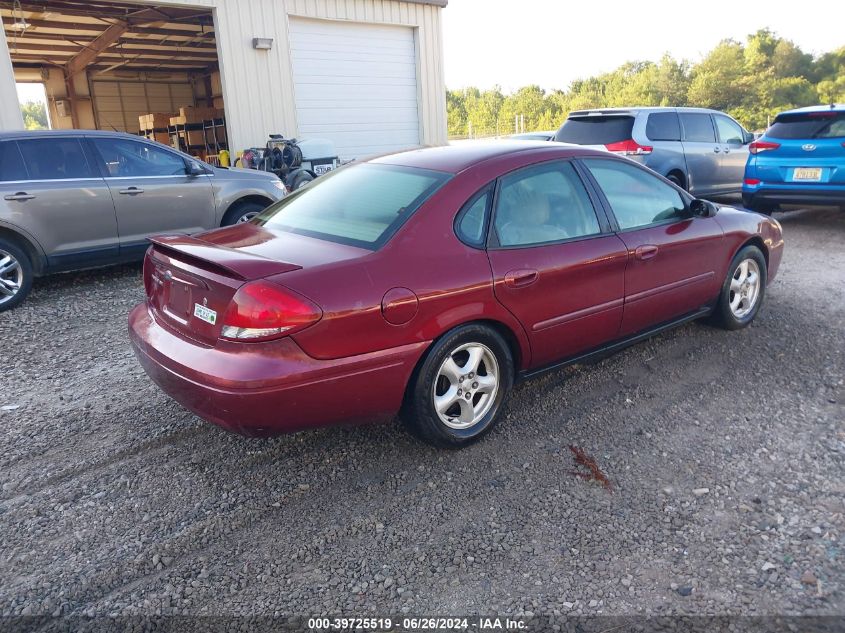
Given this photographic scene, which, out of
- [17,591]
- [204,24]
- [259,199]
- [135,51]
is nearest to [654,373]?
[17,591]

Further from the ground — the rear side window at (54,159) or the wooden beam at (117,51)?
the wooden beam at (117,51)

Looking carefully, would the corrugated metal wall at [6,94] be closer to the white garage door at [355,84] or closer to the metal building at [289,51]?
the metal building at [289,51]

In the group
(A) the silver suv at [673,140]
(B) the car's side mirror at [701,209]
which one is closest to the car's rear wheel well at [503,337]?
(B) the car's side mirror at [701,209]

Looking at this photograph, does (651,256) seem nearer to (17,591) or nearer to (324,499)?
(324,499)

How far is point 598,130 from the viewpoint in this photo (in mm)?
10477

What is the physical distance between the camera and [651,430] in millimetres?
3775

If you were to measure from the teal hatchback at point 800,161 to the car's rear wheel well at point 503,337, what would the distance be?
7032mm

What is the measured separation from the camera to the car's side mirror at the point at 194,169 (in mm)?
7492

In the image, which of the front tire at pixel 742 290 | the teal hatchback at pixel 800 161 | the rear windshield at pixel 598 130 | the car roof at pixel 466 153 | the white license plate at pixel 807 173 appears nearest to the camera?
the car roof at pixel 466 153

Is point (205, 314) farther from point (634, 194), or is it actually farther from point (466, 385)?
point (634, 194)

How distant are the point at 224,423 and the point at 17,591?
3.23 feet

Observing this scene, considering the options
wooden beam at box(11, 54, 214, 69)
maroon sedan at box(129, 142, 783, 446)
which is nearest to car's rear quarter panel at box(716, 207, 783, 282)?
maroon sedan at box(129, 142, 783, 446)

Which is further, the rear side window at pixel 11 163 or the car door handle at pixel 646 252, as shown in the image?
the rear side window at pixel 11 163

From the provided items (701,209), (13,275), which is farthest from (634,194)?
(13,275)
